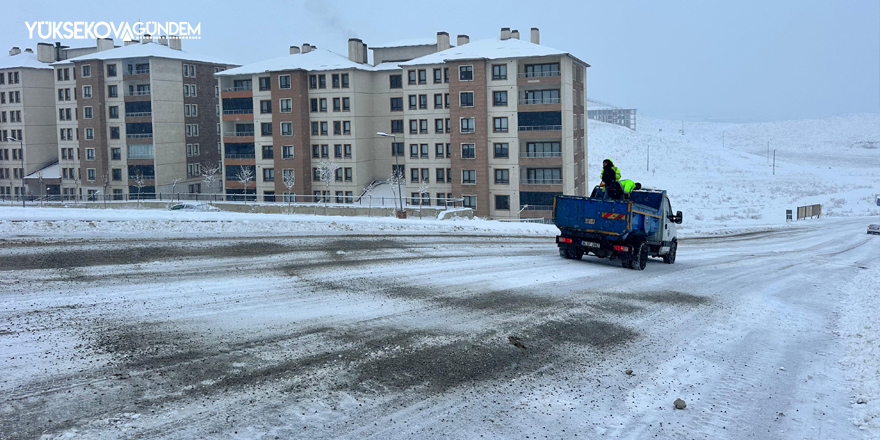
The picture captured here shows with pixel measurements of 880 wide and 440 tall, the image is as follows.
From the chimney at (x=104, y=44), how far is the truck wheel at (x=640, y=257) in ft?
264

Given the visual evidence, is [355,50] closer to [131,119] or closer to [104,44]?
[131,119]

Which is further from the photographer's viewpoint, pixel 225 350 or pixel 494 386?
pixel 225 350

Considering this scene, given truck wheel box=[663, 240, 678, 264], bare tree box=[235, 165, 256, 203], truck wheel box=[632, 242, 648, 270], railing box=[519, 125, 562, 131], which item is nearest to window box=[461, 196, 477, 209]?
railing box=[519, 125, 562, 131]

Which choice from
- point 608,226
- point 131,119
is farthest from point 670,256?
point 131,119

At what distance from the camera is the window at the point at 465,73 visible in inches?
2593

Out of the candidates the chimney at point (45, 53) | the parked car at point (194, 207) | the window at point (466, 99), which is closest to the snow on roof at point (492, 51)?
the window at point (466, 99)

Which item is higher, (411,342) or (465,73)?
(465,73)

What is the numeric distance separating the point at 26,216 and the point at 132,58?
5352 cm

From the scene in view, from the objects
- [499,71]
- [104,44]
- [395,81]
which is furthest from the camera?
[104,44]

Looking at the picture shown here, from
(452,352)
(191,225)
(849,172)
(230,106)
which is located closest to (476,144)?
(230,106)

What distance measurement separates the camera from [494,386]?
1140cm

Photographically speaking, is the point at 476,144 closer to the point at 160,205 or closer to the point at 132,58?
the point at 160,205

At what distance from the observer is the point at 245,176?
240 feet

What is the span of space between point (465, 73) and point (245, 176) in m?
24.7
